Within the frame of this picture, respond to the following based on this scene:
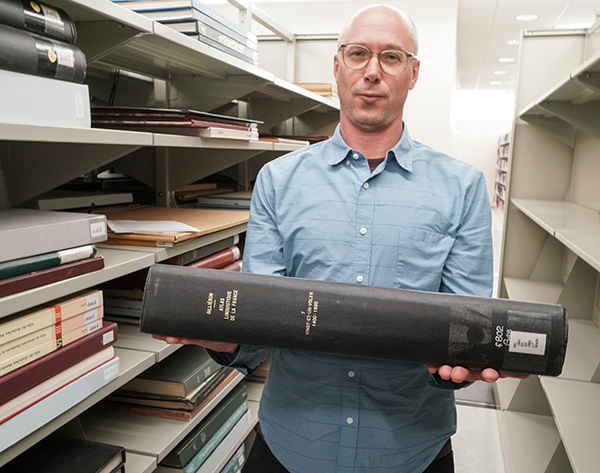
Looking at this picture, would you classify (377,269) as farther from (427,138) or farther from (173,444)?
(427,138)

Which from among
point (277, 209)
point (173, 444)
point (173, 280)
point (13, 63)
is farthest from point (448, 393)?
point (13, 63)

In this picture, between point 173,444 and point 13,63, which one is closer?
point 13,63

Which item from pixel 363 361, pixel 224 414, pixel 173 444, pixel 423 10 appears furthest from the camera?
pixel 423 10

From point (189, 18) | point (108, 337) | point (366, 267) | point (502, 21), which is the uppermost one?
point (502, 21)

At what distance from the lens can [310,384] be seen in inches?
41.8

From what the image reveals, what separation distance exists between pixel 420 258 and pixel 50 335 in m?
0.80

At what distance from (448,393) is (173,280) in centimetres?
66

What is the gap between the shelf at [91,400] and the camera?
3.11 ft

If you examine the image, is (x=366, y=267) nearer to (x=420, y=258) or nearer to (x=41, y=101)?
(x=420, y=258)

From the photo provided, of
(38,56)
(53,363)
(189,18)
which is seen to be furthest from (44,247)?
(189,18)

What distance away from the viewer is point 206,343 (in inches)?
37.0

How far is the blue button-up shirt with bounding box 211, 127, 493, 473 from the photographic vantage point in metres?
1.04

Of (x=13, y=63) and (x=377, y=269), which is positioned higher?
(x=13, y=63)

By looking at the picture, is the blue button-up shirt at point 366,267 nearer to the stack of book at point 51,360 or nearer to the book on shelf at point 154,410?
the stack of book at point 51,360
